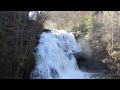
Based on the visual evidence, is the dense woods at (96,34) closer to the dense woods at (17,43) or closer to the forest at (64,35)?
the forest at (64,35)

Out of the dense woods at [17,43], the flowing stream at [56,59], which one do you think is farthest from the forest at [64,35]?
the flowing stream at [56,59]

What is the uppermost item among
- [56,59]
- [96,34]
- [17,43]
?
[96,34]

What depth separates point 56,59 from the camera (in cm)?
1198

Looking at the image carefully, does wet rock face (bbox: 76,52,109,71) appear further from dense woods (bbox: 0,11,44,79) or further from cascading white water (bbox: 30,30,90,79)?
dense woods (bbox: 0,11,44,79)

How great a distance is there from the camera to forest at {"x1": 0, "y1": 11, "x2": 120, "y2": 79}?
31.9ft

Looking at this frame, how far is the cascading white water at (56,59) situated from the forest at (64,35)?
0.37 feet

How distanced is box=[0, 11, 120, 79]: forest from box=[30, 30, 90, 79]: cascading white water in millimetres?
113

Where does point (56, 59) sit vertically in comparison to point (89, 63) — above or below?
above

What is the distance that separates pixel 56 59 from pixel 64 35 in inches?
87.9

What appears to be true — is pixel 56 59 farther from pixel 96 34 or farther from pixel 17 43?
pixel 96 34

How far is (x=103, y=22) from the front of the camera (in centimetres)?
1770

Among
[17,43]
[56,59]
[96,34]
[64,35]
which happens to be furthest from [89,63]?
[17,43]

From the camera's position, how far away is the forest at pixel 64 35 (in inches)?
383

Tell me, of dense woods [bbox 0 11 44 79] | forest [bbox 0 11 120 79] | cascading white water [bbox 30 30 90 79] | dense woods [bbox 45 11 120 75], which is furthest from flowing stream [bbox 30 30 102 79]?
dense woods [bbox 45 11 120 75]
